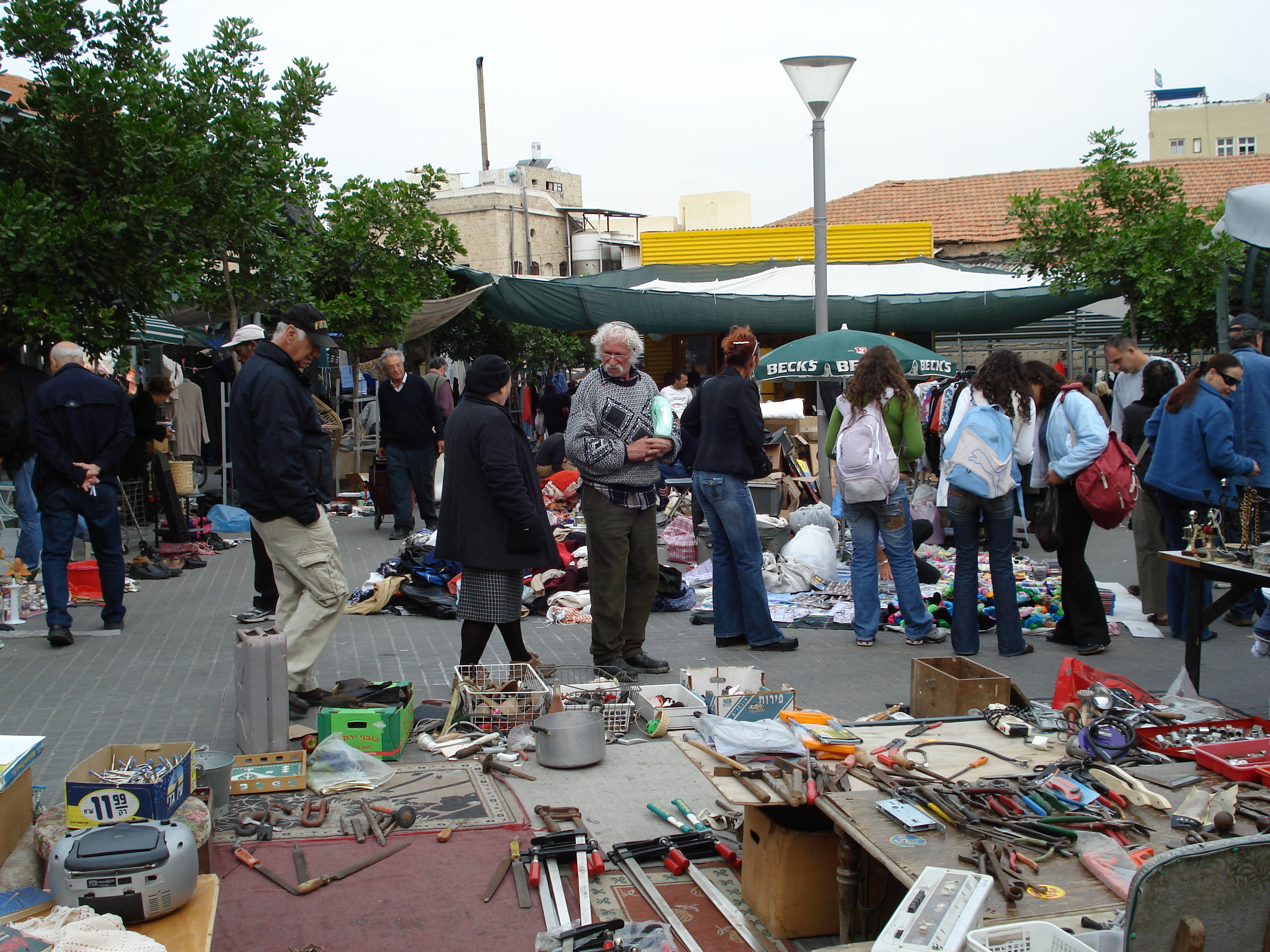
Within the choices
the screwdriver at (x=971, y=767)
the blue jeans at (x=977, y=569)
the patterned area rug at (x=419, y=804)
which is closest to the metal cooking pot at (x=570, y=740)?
the patterned area rug at (x=419, y=804)

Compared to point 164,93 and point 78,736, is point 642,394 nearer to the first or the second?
point 78,736

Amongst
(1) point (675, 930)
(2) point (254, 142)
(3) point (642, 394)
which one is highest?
(2) point (254, 142)

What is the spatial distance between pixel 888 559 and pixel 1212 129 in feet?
187

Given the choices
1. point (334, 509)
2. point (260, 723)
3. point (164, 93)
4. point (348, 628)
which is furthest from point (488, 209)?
point (260, 723)

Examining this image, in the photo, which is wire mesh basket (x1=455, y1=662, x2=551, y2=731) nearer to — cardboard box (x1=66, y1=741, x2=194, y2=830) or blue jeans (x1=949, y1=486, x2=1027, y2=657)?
cardboard box (x1=66, y1=741, x2=194, y2=830)

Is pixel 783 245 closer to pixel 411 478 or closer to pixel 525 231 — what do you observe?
pixel 411 478

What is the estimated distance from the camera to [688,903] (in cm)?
355

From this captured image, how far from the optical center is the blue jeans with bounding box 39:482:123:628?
712cm

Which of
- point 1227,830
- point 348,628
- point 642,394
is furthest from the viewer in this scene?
point 348,628

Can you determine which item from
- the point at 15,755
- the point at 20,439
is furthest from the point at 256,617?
the point at 15,755

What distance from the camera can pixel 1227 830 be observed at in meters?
2.90

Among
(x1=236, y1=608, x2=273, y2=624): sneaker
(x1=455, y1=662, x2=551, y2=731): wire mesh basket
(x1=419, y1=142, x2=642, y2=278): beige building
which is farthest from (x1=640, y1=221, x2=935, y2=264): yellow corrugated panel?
(x1=419, y1=142, x2=642, y2=278): beige building

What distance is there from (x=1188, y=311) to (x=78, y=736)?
13.7 m

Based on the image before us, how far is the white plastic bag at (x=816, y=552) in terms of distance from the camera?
9.27m
